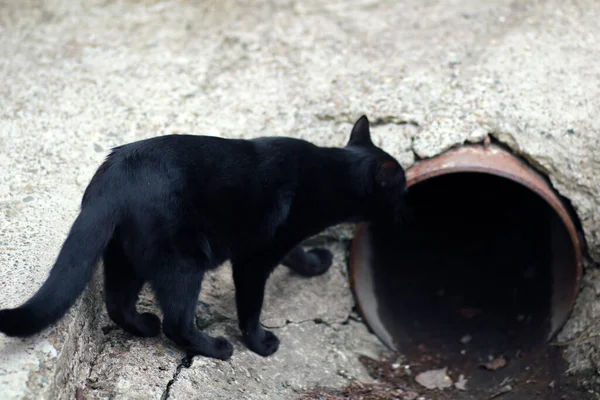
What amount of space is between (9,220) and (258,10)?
2.14 m

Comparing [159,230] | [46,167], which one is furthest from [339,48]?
[159,230]

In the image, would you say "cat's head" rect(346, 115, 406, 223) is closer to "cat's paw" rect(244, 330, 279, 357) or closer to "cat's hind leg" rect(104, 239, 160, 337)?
"cat's paw" rect(244, 330, 279, 357)

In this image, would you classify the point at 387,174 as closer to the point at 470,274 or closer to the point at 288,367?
the point at 288,367

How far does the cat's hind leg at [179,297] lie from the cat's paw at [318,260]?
0.83 m

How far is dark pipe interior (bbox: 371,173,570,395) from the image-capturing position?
3133mm

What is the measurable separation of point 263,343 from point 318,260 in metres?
0.58

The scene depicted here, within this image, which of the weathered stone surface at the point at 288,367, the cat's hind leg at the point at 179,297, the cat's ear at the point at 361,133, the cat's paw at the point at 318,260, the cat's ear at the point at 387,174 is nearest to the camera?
the cat's hind leg at the point at 179,297

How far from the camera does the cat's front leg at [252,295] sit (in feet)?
8.11

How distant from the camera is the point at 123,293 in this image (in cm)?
235

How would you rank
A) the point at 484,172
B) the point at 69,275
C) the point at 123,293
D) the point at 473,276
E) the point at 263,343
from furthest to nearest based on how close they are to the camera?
the point at 473,276 → the point at 484,172 → the point at 263,343 → the point at 123,293 → the point at 69,275

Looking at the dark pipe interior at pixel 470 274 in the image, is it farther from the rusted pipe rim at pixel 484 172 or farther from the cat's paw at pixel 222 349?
the cat's paw at pixel 222 349

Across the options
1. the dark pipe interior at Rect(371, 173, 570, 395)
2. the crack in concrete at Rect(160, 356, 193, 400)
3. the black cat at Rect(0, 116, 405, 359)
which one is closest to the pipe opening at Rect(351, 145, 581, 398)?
the dark pipe interior at Rect(371, 173, 570, 395)

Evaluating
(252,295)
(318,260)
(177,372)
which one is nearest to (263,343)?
(252,295)

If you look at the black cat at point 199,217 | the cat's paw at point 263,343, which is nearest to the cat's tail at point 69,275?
the black cat at point 199,217
